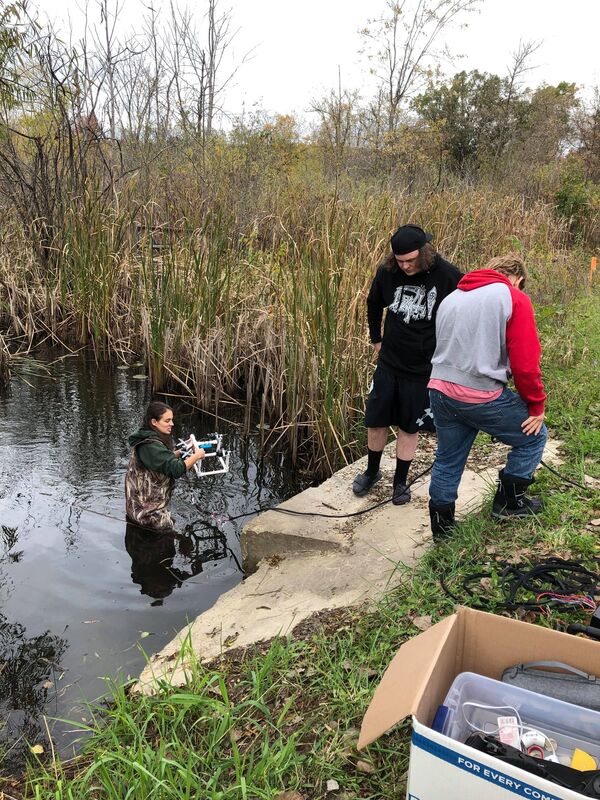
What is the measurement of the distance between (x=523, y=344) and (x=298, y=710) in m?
1.75

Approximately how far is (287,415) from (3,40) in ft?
16.2

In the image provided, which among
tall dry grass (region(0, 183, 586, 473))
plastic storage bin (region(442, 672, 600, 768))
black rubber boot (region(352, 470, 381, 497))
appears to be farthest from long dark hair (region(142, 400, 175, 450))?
plastic storage bin (region(442, 672, 600, 768))

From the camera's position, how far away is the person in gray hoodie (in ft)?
8.47

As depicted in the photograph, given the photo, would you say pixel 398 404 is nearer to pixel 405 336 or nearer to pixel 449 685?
pixel 405 336

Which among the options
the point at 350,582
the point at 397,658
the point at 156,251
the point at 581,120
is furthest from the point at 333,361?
the point at 581,120

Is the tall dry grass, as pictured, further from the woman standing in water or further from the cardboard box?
the cardboard box

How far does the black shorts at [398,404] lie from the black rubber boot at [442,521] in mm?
595

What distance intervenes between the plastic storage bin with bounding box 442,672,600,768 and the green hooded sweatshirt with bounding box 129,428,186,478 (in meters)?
2.62

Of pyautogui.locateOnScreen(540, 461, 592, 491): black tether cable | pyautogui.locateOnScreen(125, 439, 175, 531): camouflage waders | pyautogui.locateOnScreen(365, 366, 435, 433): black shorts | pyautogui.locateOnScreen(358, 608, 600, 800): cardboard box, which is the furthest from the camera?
pyautogui.locateOnScreen(125, 439, 175, 531): camouflage waders

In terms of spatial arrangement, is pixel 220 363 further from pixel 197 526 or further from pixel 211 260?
pixel 197 526

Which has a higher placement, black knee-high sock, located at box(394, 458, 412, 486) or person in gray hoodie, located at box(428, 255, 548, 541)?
person in gray hoodie, located at box(428, 255, 548, 541)

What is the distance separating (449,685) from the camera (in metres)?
1.77

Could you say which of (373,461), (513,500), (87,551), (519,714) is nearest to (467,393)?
(513,500)

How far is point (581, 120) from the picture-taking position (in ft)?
54.0
